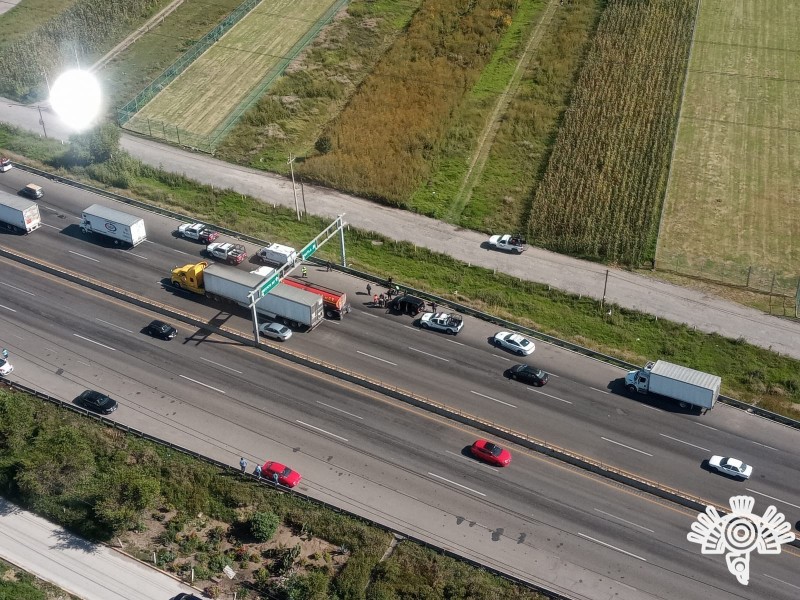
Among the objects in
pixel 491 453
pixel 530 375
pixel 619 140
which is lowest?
pixel 491 453

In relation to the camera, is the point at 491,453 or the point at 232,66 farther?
the point at 232,66

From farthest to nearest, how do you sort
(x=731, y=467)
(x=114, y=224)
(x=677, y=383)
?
(x=114, y=224) → (x=677, y=383) → (x=731, y=467)

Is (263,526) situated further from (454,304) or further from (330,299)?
(454,304)

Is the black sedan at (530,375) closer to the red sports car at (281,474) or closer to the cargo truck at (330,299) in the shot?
the cargo truck at (330,299)

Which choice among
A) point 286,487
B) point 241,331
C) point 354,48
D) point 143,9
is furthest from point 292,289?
point 143,9

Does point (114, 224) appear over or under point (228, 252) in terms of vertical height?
over

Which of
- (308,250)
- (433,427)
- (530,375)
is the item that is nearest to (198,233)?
(308,250)

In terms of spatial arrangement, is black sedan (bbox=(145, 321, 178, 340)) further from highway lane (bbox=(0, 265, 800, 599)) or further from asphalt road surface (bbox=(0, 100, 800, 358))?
asphalt road surface (bbox=(0, 100, 800, 358))

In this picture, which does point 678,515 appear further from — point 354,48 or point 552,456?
point 354,48
